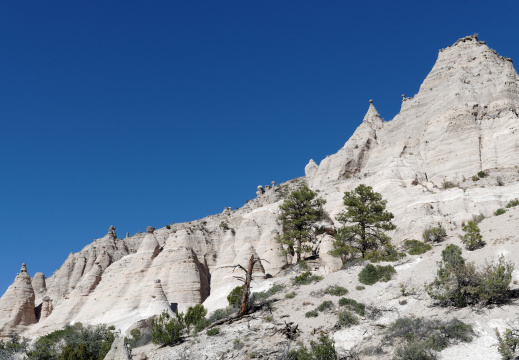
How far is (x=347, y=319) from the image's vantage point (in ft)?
77.3

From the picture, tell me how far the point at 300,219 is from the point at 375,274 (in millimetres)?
13742

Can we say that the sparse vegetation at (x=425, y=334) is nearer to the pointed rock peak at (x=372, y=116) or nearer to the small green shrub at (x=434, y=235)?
the small green shrub at (x=434, y=235)

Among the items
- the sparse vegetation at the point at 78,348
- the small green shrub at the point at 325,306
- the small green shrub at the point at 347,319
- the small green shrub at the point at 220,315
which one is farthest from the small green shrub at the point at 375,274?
the sparse vegetation at the point at 78,348

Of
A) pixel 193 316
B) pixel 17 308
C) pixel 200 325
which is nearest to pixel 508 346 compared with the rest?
pixel 200 325

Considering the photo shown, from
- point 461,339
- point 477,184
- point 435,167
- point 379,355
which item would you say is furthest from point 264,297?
point 435,167

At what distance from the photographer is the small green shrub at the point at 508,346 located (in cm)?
1709

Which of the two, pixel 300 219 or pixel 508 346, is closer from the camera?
pixel 508 346

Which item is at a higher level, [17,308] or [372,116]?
[372,116]

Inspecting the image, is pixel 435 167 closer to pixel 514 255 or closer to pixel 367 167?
pixel 367 167

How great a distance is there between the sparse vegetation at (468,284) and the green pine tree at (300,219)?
693 inches

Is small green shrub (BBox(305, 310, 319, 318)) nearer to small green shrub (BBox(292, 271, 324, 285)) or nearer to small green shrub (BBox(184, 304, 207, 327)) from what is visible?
small green shrub (BBox(292, 271, 324, 285))

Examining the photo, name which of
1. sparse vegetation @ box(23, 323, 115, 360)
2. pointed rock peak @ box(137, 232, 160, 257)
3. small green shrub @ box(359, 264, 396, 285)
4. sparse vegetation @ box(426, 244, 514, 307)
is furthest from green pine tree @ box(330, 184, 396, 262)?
pointed rock peak @ box(137, 232, 160, 257)

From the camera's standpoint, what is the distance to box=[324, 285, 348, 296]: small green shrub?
90.9 ft

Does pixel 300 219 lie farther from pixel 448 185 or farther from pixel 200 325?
pixel 200 325
